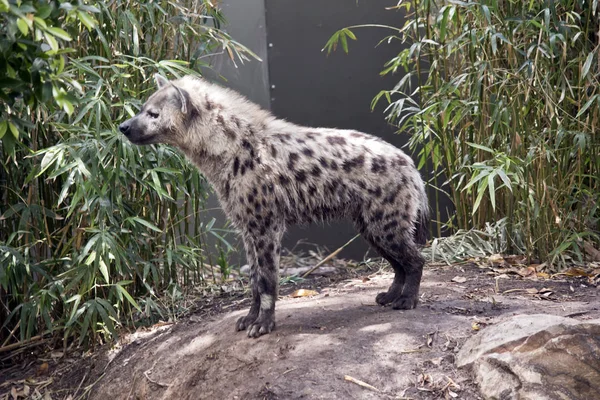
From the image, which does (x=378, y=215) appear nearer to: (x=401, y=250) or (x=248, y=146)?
(x=401, y=250)

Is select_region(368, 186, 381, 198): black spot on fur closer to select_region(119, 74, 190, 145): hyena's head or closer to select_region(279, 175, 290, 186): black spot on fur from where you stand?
select_region(279, 175, 290, 186): black spot on fur

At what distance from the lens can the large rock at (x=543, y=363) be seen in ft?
9.47

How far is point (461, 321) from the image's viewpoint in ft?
11.6

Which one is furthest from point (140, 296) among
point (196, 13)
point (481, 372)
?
point (481, 372)

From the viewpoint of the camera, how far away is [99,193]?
3781 millimetres

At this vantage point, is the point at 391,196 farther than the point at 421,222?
No

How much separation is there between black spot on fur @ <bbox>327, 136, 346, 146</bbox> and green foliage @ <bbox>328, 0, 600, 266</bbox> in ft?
2.89

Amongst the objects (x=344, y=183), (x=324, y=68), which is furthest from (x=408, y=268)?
(x=324, y=68)

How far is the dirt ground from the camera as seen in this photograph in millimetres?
3139

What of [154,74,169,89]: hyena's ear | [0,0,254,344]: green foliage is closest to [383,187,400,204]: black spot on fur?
[0,0,254,344]: green foliage

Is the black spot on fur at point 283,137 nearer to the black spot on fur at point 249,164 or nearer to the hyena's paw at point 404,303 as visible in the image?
the black spot on fur at point 249,164

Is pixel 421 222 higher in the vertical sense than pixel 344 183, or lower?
lower

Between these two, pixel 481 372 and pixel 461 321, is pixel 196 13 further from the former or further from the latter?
pixel 481 372

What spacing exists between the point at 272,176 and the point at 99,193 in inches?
33.6
